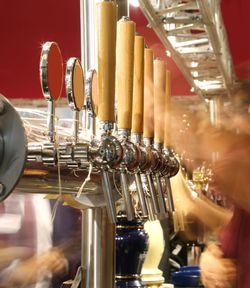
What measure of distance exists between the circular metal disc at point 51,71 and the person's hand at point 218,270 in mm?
1010

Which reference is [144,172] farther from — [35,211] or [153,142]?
[35,211]

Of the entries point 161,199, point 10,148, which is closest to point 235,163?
point 161,199

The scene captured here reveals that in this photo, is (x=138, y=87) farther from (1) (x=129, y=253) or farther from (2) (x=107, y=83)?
(1) (x=129, y=253)

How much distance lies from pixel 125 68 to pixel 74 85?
18cm

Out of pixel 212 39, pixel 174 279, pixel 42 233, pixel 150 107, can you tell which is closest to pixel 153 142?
pixel 150 107

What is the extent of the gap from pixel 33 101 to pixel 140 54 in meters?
3.61

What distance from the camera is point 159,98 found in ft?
4.22

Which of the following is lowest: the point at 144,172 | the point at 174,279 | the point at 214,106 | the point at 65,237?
the point at 174,279

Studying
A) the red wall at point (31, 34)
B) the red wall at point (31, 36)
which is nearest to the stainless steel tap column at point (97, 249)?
the red wall at point (31, 36)

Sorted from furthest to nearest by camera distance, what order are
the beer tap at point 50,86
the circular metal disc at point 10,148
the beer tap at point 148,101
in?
1. the beer tap at point 148,101
2. the beer tap at point 50,86
3. the circular metal disc at point 10,148

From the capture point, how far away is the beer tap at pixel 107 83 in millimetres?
858

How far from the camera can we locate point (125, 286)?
1.35 metres

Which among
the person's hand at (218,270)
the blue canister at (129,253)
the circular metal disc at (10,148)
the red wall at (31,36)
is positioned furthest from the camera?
the red wall at (31,36)

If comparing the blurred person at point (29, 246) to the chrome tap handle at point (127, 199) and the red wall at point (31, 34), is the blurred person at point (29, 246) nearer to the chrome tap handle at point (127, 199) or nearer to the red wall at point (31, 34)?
the chrome tap handle at point (127, 199)
